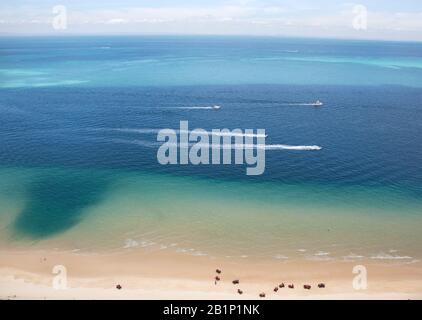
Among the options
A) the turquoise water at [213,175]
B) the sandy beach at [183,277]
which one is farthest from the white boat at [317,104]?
the sandy beach at [183,277]

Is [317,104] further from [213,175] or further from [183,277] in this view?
[183,277]

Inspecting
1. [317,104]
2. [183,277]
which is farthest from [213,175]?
[317,104]

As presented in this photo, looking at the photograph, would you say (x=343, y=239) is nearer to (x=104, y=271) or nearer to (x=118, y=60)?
(x=104, y=271)

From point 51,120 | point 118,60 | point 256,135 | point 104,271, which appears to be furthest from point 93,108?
point 118,60

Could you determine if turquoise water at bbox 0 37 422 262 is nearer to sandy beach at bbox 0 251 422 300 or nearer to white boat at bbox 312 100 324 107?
sandy beach at bbox 0 251 422 300

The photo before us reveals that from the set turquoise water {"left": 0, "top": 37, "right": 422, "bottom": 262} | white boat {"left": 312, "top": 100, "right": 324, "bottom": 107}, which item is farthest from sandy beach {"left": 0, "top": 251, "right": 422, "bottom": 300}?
white boat {"left": 312, "top": 100, "right": 324, "bottom": 107}

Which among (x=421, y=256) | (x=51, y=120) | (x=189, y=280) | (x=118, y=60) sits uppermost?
(x=118, y=60)
